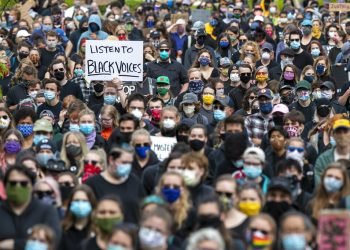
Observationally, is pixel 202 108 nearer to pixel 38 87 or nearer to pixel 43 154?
pixel 38 87

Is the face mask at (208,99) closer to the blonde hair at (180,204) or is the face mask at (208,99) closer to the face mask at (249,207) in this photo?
the blonde hair at (180,204)

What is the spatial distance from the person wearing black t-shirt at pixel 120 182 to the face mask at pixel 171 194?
0.54m

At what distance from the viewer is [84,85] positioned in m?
21.7

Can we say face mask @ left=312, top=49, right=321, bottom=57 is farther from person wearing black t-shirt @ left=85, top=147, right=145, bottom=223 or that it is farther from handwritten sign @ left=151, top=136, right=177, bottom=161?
person wearing black t-shirt @ left=85, top=147, right=145, bottom=223

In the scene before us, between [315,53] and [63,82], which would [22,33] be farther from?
[315,53]

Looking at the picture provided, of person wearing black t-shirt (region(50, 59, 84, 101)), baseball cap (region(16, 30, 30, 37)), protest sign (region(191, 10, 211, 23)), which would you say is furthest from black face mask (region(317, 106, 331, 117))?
protest sign (region(191, 10, 211, 23))

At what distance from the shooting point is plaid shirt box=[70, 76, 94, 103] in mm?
21380

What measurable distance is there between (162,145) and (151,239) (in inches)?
195

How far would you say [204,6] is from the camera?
35469mm

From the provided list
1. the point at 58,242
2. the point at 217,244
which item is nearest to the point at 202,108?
the point at 58,242

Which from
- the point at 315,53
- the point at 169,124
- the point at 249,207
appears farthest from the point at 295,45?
the point at 249,207

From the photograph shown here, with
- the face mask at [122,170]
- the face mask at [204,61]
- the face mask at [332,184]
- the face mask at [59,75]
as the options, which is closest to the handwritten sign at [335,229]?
the face mask at [332,184]

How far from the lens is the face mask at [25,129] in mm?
17938

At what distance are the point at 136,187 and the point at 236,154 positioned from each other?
1.55 meters
